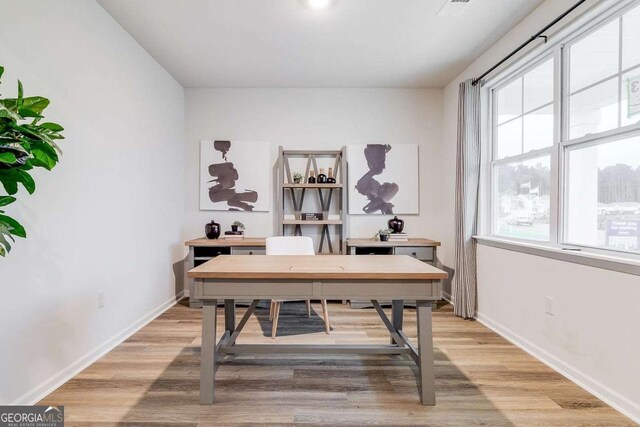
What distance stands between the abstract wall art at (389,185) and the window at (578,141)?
1164mm

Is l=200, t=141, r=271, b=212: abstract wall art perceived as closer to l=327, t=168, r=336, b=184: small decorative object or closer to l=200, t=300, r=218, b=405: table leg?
l=327, t=168, r=336, b=184: small decorative object

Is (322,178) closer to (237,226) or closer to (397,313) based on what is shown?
(237,226)

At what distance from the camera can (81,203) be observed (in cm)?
228

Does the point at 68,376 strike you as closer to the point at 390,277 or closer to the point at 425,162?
the point at 390,277

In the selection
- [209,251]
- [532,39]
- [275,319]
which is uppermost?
[532,39]

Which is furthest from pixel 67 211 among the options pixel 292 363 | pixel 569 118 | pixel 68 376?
pixel 569 118

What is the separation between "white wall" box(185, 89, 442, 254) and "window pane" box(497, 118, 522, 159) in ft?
3.38

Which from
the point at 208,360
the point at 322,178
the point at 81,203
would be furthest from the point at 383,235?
the point at 81,203

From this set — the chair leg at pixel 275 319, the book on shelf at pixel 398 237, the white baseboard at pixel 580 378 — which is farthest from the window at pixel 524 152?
the chair leg at pixel 275 319

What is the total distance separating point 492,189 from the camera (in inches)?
130

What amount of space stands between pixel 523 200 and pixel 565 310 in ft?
3.27

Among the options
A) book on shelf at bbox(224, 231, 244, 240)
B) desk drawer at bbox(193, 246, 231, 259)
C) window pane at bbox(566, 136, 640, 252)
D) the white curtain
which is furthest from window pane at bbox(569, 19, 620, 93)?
desk drawer at bbox(193, 246, 231, 259)

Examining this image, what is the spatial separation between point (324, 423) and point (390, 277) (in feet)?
2.70

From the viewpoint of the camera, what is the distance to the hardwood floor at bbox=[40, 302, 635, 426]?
176 cm
